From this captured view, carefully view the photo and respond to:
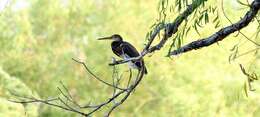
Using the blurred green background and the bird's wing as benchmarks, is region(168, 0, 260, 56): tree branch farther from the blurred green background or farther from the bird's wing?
the blurred green background

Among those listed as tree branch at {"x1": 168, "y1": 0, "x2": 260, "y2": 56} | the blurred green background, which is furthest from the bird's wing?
the blurred green background

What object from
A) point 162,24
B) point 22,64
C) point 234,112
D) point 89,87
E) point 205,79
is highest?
point 22,64

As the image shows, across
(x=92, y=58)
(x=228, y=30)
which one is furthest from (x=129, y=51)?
(x=92, y=58)

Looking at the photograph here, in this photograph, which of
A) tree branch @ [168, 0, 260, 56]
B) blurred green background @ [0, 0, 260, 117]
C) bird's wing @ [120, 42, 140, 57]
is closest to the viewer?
tree branch @ [168, 0, 260, 56]

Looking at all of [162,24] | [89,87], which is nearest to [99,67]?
[89,87]

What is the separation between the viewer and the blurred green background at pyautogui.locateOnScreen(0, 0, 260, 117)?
834cm

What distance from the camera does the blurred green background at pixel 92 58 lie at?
27.3 feet

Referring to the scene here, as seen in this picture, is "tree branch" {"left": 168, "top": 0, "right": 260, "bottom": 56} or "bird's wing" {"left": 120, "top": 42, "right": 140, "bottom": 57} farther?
"bird's wing" {"left": 120, "top": 42, "right": 140, "bottom": 57}

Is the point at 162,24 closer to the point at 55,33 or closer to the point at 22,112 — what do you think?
the point at 22,112

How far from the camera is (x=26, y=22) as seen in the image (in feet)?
31.1

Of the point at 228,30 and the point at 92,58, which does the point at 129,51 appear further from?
the point at 92,58

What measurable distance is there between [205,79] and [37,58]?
2615 millimetres

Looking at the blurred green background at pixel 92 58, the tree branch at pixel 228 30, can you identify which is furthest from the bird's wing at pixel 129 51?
the blurred green background at pixel 92 58

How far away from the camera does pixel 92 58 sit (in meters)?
9.59
